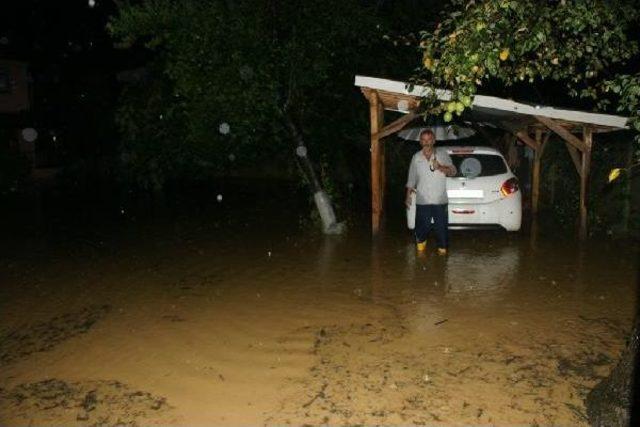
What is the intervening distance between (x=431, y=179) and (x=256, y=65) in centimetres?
441

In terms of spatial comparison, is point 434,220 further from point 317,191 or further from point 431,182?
point 317,191

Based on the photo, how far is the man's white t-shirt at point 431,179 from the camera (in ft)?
27.9

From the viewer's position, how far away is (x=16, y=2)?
36.9 meters

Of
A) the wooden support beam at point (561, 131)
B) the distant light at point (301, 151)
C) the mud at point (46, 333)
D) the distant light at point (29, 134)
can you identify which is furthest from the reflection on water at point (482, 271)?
the distant light at point (29, 134)

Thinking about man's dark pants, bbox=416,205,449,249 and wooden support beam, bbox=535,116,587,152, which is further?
wooden support beam, bbox=535,116,587,152

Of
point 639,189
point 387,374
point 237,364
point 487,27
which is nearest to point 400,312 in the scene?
point 387,374

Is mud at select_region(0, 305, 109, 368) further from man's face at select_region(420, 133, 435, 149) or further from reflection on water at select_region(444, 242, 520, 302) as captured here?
man's face at select_region(420, 133, 435, 149)

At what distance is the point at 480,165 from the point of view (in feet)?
31.2

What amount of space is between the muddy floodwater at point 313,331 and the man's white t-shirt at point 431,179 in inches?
40.7

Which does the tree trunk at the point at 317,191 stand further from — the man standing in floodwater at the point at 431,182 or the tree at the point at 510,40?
the tree at the point at 510,40

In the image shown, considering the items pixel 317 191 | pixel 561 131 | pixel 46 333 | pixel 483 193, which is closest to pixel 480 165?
pixel 483 193

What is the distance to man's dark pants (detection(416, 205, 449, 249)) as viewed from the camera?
867 cm

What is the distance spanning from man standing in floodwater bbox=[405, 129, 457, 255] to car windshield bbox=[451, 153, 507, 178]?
82 centimetres

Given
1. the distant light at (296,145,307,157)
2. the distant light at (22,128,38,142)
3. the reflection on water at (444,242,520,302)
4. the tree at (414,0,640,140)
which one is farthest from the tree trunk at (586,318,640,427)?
the distant light at (22,128,38,142)
